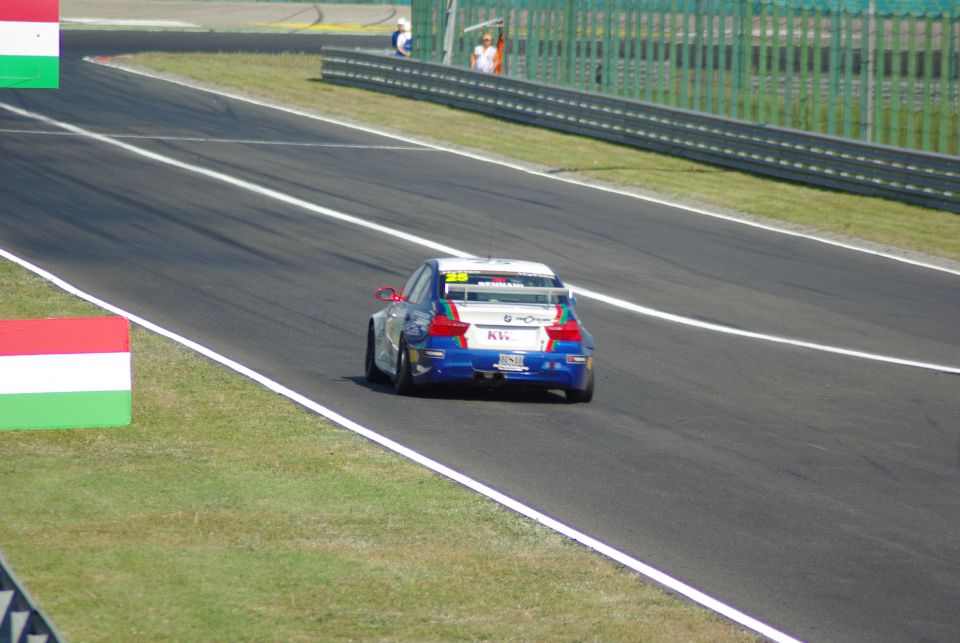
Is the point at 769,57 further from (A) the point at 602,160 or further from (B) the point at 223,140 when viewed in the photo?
(B) the point at 223,140

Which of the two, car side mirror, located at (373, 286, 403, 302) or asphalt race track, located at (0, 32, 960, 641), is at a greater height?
car side mirror, located at (373, 286, 403, 302)

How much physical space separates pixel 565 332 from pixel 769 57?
813 inches

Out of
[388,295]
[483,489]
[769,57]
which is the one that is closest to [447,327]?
[388,295]

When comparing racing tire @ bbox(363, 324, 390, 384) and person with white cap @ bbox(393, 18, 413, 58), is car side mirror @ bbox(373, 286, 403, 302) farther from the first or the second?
person with white cap @ bbox(393, 18, 413, 58)

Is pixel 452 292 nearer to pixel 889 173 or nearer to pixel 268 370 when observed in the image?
pixel 268 370

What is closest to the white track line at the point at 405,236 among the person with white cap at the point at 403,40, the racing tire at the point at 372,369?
the racing tire at the point at 372,369

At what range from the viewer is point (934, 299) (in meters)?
22.3

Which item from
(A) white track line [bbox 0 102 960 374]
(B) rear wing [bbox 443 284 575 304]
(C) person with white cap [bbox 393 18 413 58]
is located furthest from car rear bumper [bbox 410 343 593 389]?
(C) person with white cap [bbox 393 18 413 58]

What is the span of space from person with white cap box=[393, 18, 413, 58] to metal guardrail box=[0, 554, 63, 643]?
4031 centimetres

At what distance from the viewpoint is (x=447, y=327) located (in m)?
14.4

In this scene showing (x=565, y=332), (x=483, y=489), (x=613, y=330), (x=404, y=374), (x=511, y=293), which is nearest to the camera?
(x=483, y=489)

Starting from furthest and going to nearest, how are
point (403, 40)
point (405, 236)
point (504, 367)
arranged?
point (403, 40) → point (405, 236) → point (504, 367)

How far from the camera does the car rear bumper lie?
46.9 feet

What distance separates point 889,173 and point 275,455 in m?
21.6
